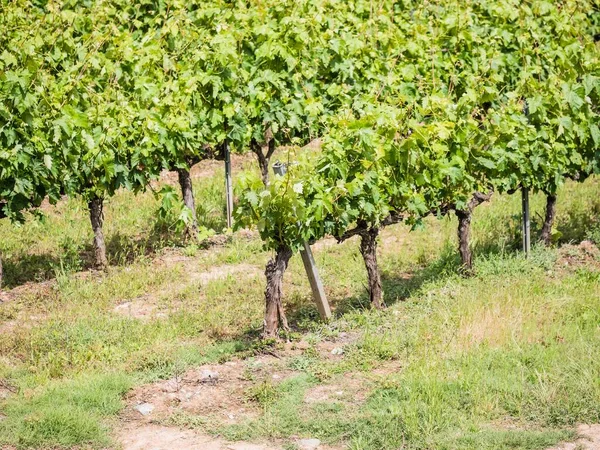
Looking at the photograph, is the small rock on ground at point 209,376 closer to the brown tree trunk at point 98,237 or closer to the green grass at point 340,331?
the green grass at point 340,331

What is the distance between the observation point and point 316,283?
28.5 feet

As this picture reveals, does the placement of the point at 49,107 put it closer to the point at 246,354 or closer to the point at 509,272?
the point at 246,354

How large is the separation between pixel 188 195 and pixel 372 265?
123 inches

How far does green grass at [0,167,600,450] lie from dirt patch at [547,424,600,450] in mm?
63

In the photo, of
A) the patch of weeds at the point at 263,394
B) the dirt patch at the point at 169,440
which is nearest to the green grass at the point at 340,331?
the patch of weeds at the point at 263,394

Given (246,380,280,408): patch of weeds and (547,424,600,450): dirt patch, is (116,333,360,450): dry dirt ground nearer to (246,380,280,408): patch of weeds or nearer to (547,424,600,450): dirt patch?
(246,380,280,408): patch of weeds

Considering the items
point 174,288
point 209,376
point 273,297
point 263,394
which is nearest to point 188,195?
point 174,288

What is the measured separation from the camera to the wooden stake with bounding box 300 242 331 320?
8625mm

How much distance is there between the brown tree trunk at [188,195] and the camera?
11109 mm

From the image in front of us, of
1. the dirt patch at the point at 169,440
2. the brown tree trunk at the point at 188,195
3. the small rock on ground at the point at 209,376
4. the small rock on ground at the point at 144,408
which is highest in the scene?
the brown tree trunk at the point at 188,195

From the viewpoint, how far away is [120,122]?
9.98 m

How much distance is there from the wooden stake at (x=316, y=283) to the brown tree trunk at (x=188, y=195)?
2.76 metres

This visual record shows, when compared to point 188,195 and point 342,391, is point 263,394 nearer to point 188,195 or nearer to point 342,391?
point 342,391

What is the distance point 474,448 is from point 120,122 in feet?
17.4
